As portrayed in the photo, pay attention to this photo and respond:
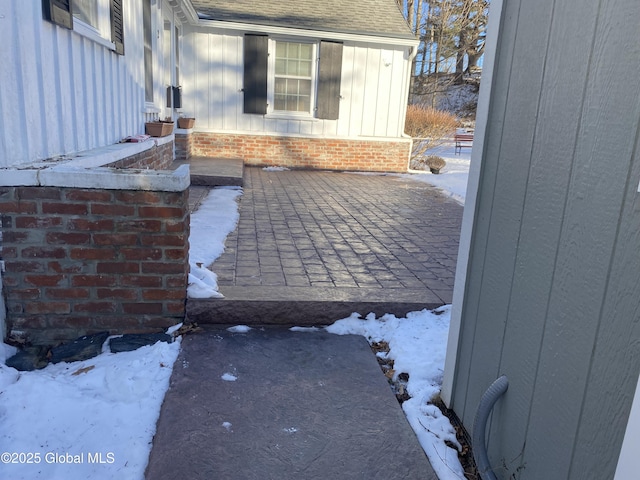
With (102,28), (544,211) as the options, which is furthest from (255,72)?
(544,211)

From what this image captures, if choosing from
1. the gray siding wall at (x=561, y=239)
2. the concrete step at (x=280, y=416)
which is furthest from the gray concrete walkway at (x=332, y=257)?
the gray siding wall at (x=561, y=239)

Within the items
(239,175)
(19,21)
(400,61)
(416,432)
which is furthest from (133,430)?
(400,61)

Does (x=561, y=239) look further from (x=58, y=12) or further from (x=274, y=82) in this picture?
(x=274, y=82)

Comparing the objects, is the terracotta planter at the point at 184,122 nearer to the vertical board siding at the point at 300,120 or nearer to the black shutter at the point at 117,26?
the vertical board siding at the point at 300,120

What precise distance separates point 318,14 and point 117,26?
23.8ft

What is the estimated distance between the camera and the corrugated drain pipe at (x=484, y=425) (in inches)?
67.3

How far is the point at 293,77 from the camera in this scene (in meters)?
10.2

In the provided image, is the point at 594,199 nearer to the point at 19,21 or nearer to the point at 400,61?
the point at 19,21

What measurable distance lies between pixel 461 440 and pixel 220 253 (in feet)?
8.14

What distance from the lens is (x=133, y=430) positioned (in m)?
1.97

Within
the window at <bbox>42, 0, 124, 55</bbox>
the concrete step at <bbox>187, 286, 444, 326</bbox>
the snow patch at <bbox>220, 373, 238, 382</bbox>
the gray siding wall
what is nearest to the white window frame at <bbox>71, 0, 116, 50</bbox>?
the window at <bbox>42, 0, 124, 55</bbox>

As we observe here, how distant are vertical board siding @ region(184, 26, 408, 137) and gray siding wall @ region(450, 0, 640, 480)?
8886 mm

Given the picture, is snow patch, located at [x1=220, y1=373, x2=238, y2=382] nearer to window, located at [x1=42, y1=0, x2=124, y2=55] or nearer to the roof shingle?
window, located at [x1=42, y1=0, x2=124, y2=55]

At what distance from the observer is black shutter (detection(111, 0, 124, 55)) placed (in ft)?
14.4
